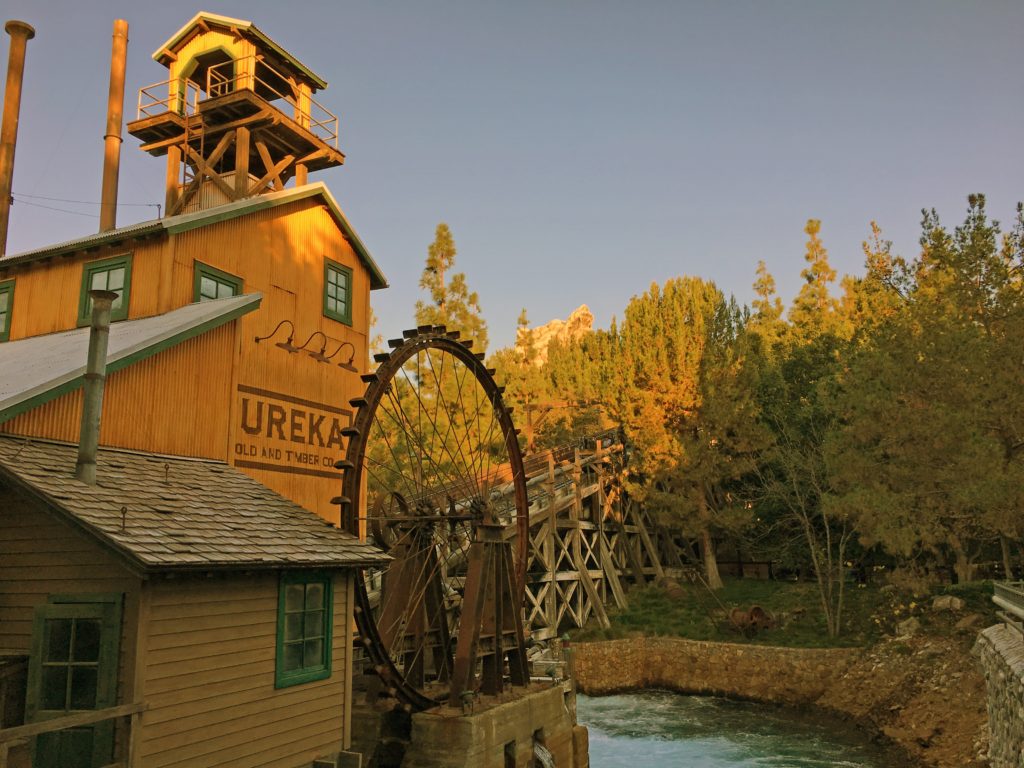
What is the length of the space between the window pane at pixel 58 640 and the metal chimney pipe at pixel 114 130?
42.6 ft

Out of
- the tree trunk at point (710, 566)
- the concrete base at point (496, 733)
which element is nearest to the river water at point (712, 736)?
the concrete base at point (496, 733)

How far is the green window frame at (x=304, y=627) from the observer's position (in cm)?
855

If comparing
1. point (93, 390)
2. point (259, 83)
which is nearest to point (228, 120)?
point (259, 83)

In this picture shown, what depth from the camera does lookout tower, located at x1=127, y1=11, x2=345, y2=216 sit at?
685 inches

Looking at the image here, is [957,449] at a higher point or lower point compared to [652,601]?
higher

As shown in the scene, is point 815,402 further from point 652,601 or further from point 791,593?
point 652,601

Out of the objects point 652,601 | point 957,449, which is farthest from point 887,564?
point 957,449

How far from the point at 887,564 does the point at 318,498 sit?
769 inches

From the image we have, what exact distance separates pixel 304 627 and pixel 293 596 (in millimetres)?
408

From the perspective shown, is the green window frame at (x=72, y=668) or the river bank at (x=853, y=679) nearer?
the green window frame at (x=72, y=668)

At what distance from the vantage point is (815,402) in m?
28.2

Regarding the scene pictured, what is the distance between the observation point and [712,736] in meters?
18.4

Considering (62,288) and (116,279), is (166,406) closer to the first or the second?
(116,279)

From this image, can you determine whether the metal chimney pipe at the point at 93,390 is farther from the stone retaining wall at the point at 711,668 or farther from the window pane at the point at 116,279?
the stone retaining wall at the point at 711,668
